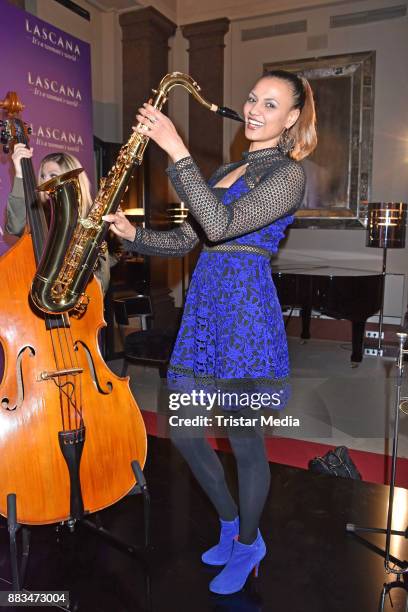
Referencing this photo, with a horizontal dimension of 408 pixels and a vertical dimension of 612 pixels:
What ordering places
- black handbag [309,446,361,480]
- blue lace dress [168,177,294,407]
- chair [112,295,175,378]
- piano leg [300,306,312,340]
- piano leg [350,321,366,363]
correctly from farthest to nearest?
piano leg [300,306,312,340] → piano leg [350,321,366,363] → chair [112,295,175,378] → black handbag [309,446,361,480] → blue lace dress [168,177,294,407]

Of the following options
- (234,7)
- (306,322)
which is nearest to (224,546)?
(306,322)

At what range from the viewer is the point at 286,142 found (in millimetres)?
1506

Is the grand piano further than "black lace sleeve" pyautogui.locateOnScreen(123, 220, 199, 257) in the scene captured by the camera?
Yes

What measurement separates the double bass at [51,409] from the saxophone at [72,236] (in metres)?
0.13

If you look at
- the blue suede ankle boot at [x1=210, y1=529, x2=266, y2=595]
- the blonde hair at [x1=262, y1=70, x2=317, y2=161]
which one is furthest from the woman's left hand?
the blue suede ankle boot at [x1=210, y1=529, x2=266, y2=595]

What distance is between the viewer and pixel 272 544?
70.4 inches

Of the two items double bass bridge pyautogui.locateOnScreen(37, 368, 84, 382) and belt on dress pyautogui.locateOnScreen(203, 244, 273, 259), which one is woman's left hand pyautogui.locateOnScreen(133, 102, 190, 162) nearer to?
belt on dress pyautogui.locateOnScreen(203, 244, 273, 259)

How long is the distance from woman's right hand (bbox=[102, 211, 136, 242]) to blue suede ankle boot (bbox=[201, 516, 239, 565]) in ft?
3.18

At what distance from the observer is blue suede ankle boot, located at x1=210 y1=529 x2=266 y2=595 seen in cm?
153

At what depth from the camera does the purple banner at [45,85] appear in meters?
3.02

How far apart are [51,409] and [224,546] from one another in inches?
28.2

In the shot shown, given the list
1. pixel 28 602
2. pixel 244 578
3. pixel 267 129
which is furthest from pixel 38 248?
pixel 244 578

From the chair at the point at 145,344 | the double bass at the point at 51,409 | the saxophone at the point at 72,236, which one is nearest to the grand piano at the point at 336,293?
the chair at the point at 145,344

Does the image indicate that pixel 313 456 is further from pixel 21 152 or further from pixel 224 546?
pixel 21 152
